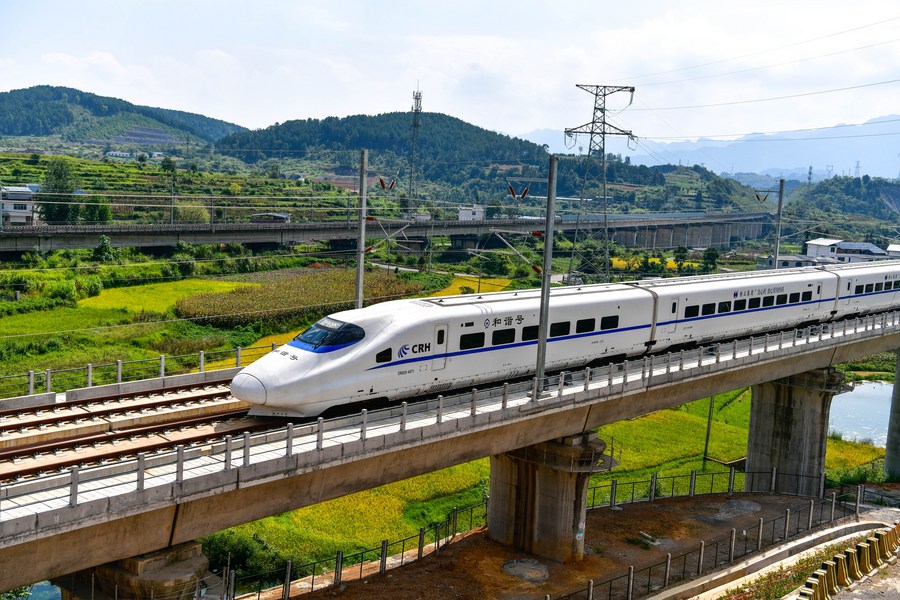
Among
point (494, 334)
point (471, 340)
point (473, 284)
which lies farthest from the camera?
point (473, 284)

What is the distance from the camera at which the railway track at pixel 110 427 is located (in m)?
21.6

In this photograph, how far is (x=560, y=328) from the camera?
33875mm

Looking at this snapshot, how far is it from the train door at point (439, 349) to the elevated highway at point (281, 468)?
1356 mm

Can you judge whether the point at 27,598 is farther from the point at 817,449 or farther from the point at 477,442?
the point at 817,449

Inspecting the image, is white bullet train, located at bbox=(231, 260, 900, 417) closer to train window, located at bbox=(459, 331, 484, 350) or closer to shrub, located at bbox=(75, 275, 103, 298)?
train window, located at bbox=(459, 331, 484, 350)

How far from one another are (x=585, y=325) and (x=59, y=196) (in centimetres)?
8401

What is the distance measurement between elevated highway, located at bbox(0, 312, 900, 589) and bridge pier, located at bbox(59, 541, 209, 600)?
1.22 ft

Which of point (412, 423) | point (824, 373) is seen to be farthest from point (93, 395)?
point (824, 373)

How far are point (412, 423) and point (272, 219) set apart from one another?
9868cm

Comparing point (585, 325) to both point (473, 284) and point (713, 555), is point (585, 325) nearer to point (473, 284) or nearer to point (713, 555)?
point (713, 555)

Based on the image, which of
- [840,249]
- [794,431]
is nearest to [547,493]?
[794,431]

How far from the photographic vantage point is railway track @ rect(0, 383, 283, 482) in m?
21.6

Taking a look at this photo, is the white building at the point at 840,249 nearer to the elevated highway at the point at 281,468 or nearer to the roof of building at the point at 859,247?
the roof of building at the point at 859,247

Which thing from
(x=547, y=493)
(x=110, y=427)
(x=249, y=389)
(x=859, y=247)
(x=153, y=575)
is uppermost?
(x=859, y=247)
